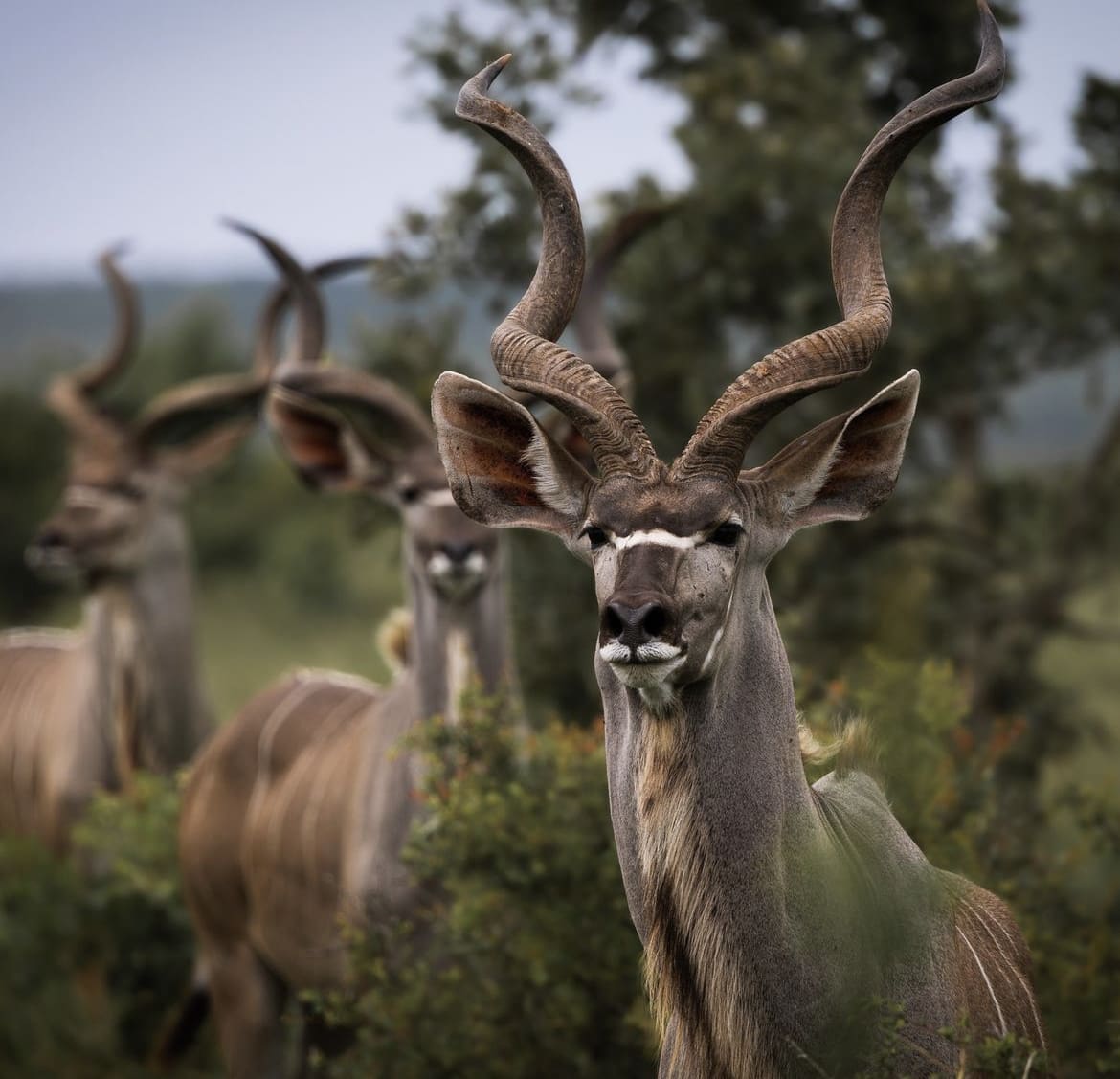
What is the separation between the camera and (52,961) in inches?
256

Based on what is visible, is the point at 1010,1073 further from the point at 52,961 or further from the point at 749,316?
the point at 749,316

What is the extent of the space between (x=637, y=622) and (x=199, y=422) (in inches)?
216

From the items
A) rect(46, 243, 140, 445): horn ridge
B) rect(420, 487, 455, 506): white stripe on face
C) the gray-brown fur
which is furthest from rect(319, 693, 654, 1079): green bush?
rect(46, 243, 140, 445): horn ridge

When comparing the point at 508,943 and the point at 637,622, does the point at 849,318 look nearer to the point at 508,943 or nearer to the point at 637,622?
the point at 637,622

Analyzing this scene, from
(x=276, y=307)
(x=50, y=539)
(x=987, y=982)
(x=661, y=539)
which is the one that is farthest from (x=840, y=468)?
(x=50, y=539)

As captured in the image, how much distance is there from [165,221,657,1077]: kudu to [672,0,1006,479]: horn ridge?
5.69 feet

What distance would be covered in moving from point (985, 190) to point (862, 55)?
914 millimetres

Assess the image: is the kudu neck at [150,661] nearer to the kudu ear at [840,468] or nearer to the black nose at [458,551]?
the black nose at [458,551]

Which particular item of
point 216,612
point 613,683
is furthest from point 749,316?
point 216,612

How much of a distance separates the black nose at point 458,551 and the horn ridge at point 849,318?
1.86m

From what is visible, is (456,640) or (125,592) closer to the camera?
(456,640)

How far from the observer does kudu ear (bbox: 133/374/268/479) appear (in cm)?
738

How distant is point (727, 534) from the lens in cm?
286

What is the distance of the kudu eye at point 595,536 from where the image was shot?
291 centimetres
